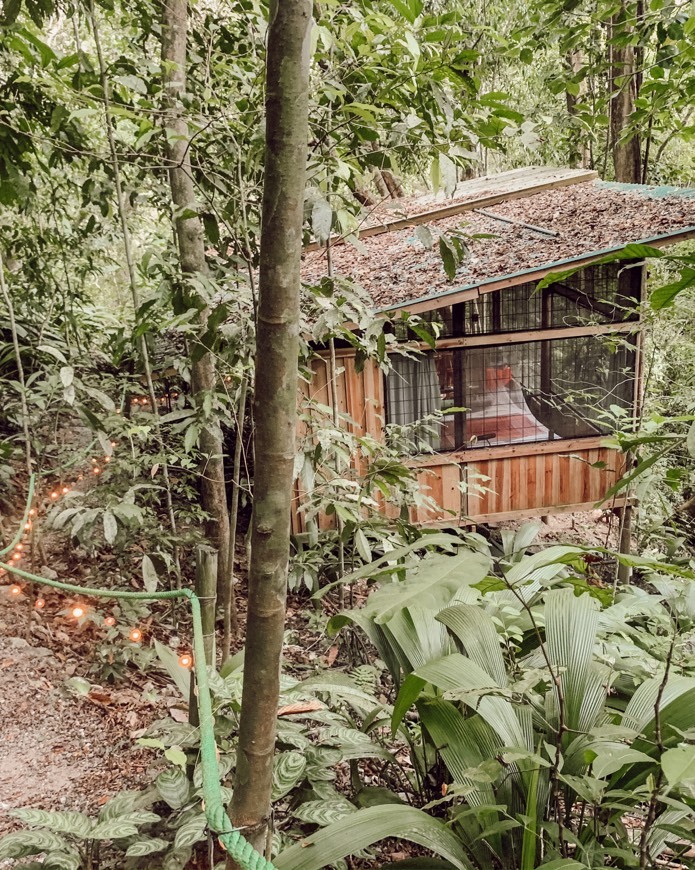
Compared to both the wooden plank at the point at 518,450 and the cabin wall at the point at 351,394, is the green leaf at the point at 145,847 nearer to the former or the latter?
the cabin wall at the point at 351,394

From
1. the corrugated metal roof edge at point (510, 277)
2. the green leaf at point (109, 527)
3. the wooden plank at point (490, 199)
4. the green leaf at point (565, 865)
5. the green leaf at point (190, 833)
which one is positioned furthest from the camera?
the wooden plank at point (490, 199)

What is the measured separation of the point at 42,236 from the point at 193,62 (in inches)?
88.0

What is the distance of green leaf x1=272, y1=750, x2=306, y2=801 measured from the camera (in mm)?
1626

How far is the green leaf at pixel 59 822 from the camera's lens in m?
1.59

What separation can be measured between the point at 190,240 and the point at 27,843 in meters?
2.78

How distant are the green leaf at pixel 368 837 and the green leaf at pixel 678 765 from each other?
71 cm

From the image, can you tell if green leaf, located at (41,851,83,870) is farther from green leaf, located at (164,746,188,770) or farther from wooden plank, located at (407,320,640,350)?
wooden plank, located at (407,320,640,350)

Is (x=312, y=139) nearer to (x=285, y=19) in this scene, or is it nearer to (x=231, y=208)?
(x=231, y=208)

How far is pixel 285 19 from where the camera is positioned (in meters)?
0.85

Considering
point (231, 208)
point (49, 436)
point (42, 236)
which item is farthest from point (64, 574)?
point (231, 208)

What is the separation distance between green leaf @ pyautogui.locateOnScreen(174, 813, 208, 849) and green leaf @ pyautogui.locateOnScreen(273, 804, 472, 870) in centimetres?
30

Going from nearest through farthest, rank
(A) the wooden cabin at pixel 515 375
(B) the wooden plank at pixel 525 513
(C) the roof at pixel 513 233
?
(C) the roof at pixel 513 233, (A) the wooden cabin at pixel 515 375, (B) the wooden plank at pixel 525 513

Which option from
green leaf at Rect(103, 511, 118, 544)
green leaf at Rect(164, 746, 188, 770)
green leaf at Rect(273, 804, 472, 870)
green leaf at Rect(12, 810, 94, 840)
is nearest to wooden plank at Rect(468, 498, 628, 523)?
green leaf at Rect(103, 511, 118, 544)

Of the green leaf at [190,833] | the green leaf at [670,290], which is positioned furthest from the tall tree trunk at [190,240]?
the green leaf at [670,290]
